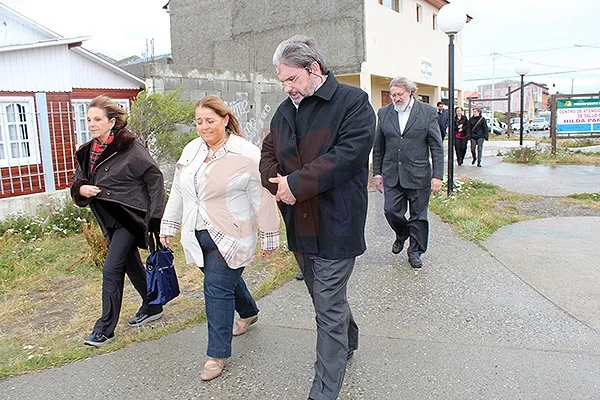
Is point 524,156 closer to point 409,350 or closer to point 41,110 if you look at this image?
point 41,110

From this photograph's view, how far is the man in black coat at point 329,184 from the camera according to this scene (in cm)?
287

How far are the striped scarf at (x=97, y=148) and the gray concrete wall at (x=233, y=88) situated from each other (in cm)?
580

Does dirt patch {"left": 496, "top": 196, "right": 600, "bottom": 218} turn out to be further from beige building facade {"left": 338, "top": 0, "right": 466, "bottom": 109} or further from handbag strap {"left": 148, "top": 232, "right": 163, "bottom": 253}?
beige building facade {"left": 338, "top": 0, "right": 466, "bottom": 109}

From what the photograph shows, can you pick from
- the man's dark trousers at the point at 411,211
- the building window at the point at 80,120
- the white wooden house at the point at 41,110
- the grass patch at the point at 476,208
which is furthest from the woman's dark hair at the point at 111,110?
the building window at the point at 80,120

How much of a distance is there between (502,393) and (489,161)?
575 inches

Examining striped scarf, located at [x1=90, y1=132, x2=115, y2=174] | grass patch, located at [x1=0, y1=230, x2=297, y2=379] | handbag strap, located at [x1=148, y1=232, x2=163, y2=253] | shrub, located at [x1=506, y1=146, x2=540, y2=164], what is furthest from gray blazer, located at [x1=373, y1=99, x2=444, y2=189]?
shrub, located at [x1=506, y1=146, x2=540, y2=164]

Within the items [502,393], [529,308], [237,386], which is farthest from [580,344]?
[237,386]

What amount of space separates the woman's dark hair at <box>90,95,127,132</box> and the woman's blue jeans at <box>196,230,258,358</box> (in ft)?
3.92

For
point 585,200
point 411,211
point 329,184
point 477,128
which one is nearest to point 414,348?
point 329,184

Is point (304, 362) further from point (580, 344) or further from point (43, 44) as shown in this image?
point (43, 44)

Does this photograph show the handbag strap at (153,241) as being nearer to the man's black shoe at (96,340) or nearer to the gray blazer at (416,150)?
the man's black shoe at (96,340)

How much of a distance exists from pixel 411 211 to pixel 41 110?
604 cm

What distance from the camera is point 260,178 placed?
10.9ft

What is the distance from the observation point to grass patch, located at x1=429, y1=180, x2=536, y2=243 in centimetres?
700
